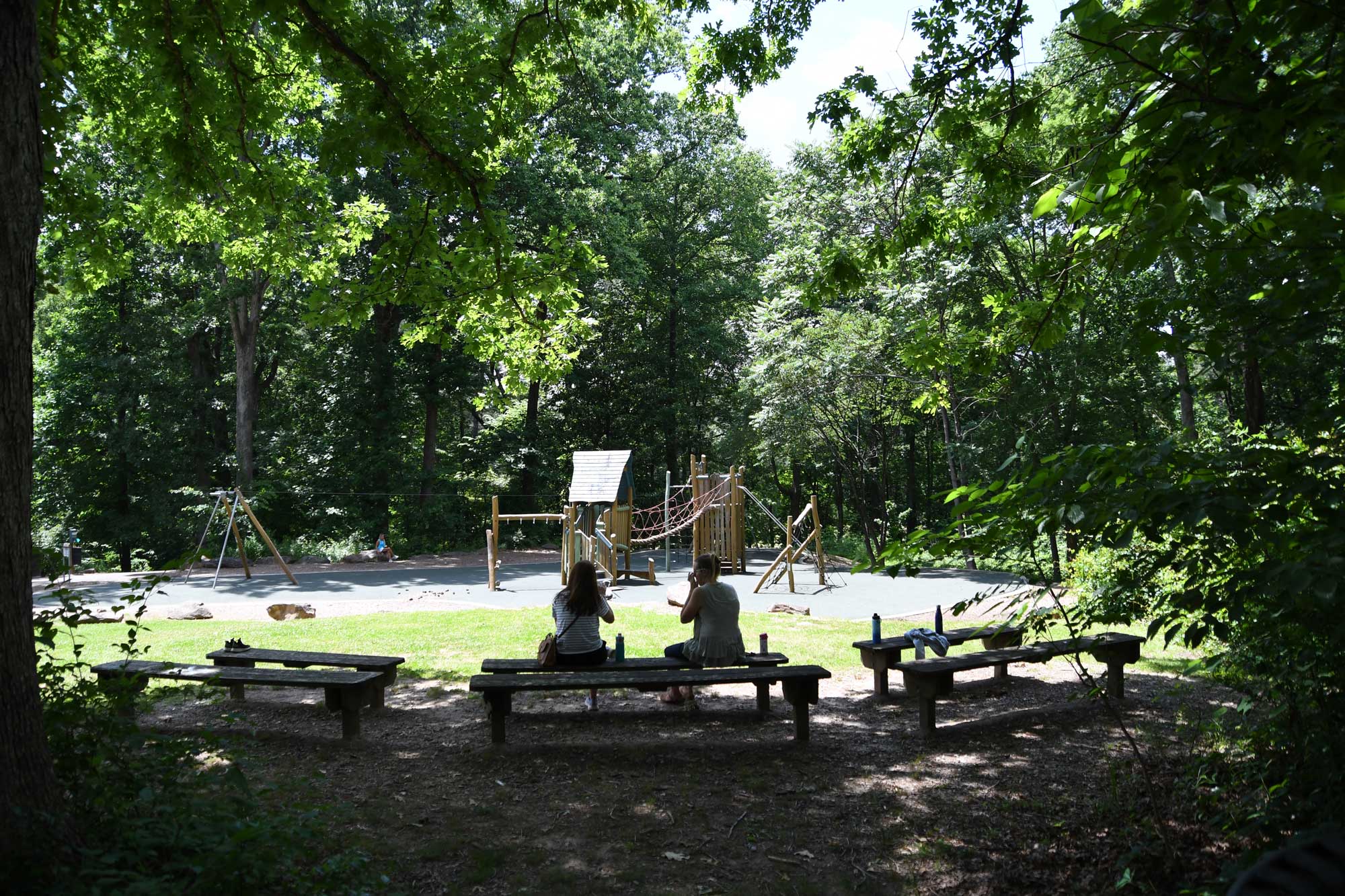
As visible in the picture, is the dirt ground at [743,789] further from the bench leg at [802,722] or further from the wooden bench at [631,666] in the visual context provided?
the wooden bench at [631,666]

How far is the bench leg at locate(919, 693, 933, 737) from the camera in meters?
5.96

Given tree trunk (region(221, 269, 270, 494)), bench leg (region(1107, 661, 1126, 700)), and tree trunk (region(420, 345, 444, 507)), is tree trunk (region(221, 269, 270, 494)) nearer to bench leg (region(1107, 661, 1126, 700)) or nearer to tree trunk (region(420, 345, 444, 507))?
tree trunk (region(420, 345, 444, 507))

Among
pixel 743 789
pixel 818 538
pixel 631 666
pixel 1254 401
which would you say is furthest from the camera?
pixel 818 538

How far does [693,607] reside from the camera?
21.9 feet

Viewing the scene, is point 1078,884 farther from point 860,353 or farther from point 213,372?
point 213,372

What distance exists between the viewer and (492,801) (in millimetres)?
4797

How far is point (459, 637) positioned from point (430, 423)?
19.2m

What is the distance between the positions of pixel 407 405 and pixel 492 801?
2498 centimetres

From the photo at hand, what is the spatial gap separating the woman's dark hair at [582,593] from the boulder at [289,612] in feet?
25.2

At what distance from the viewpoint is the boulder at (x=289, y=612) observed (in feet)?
41.7

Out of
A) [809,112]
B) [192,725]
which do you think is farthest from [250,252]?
[809,112]

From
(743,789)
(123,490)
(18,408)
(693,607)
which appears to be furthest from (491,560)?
(123,490)

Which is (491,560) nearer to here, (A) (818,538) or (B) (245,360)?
(A) (818,538)

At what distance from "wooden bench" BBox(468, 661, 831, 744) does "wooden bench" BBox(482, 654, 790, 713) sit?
0.30m
